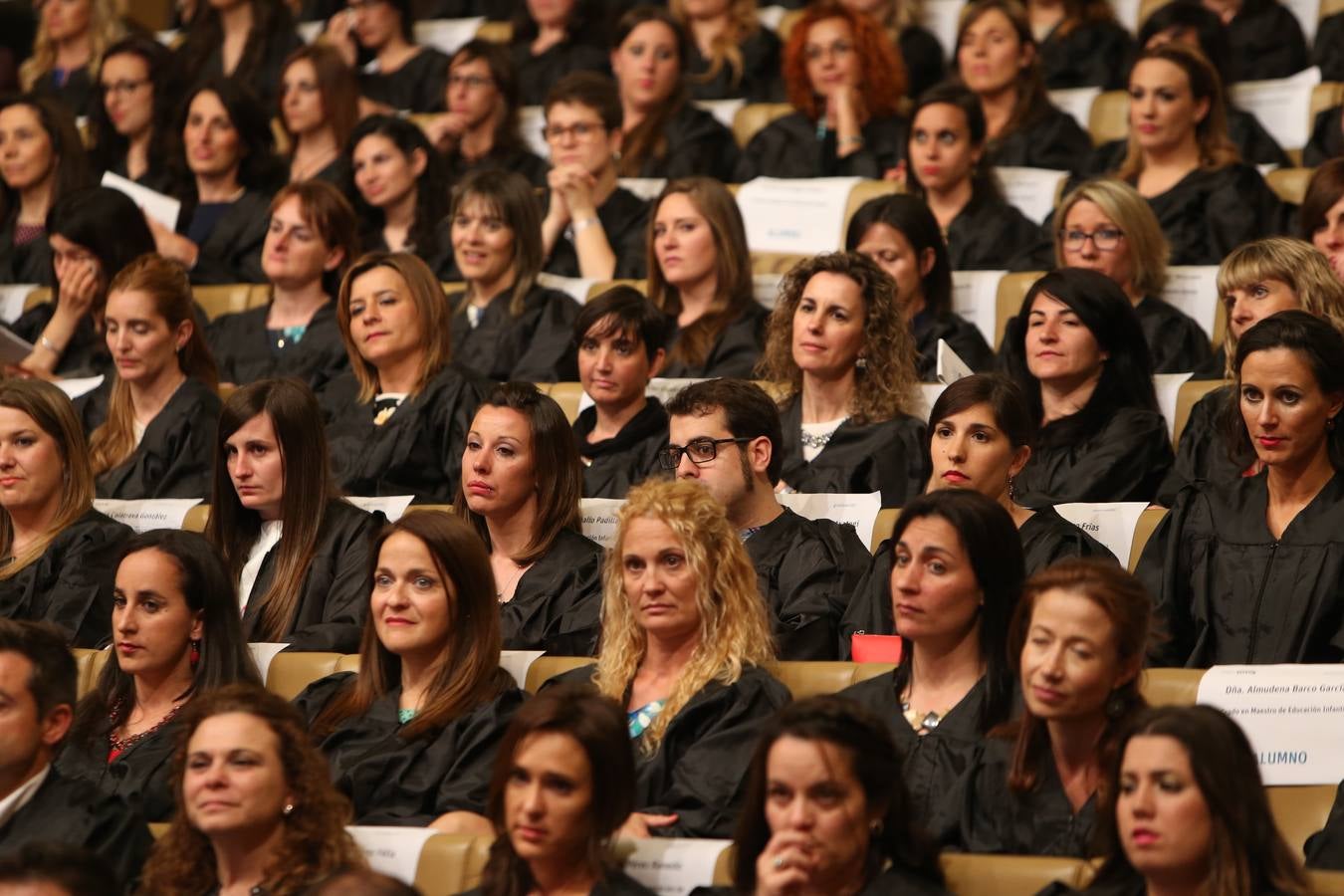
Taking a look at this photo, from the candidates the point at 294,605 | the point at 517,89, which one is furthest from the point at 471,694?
the point at 517,89

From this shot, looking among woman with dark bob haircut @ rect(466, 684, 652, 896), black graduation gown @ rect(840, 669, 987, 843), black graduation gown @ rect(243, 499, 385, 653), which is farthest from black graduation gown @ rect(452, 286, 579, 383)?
woman with dark bob haircut @ rect(466, 684, 652, 896)

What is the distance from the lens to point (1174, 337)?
210 inches

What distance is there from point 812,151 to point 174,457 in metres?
2.42

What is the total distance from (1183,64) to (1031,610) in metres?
3.01

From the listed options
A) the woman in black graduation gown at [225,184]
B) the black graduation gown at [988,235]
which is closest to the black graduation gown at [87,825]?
the black graduation gown at [988,235]

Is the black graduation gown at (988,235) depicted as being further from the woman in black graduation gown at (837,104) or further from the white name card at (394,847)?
the white name card at (394,847)

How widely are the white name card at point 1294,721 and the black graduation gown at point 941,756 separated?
0.38 meters

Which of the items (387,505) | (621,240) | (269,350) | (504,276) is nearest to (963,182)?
(621,240)

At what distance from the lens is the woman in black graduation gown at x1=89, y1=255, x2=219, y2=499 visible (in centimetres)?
545

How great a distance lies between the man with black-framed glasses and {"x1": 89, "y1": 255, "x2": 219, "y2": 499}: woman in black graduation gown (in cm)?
144

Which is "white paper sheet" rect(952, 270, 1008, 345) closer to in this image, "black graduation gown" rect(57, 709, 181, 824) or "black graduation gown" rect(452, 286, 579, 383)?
"black graduation gown" rect(452, 286, 579, 383)

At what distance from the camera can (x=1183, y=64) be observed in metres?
5.90

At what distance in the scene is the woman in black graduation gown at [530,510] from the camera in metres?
4.38

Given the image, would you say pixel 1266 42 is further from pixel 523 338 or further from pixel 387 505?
pixel 387 505
